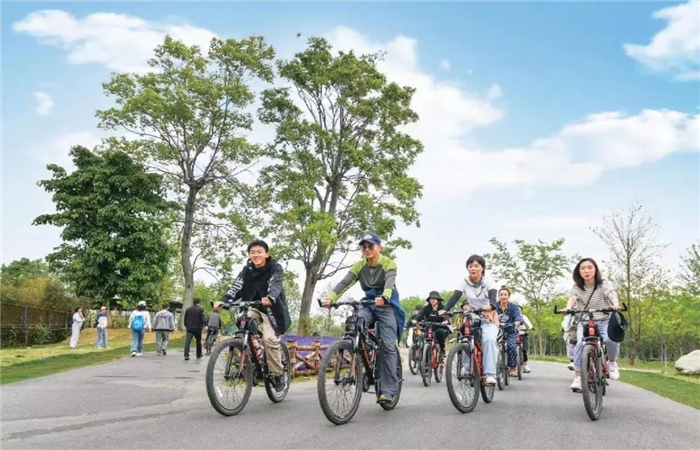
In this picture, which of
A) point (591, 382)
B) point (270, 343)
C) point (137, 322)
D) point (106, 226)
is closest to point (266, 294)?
point (270, 343)

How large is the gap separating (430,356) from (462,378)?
177 inches

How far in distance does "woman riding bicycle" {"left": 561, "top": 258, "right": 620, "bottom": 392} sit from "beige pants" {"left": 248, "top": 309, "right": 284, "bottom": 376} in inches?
156

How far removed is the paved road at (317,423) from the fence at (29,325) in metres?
20.5

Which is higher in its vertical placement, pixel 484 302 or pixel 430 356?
pixel 484 302

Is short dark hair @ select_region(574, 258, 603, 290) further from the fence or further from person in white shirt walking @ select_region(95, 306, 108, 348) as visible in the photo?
the fence

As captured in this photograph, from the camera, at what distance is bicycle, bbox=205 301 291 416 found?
265 inches

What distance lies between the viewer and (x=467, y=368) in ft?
25.5

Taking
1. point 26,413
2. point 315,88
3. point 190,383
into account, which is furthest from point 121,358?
point 315,88

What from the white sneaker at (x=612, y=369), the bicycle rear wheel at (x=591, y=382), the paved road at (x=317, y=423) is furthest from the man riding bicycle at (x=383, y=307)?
the white sneaker at (x=612, y=369)

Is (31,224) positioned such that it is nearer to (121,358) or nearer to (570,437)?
(121,358)

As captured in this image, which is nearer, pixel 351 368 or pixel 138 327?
pixel 351 368

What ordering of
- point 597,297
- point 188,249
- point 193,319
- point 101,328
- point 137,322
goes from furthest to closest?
point 188,249 → point 101,328 → point 137,322 → point 193,319 → point 597,297

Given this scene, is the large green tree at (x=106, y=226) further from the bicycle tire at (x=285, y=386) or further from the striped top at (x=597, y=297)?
the striped top at (x=597, y=297)

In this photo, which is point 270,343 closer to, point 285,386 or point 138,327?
point 285,386
